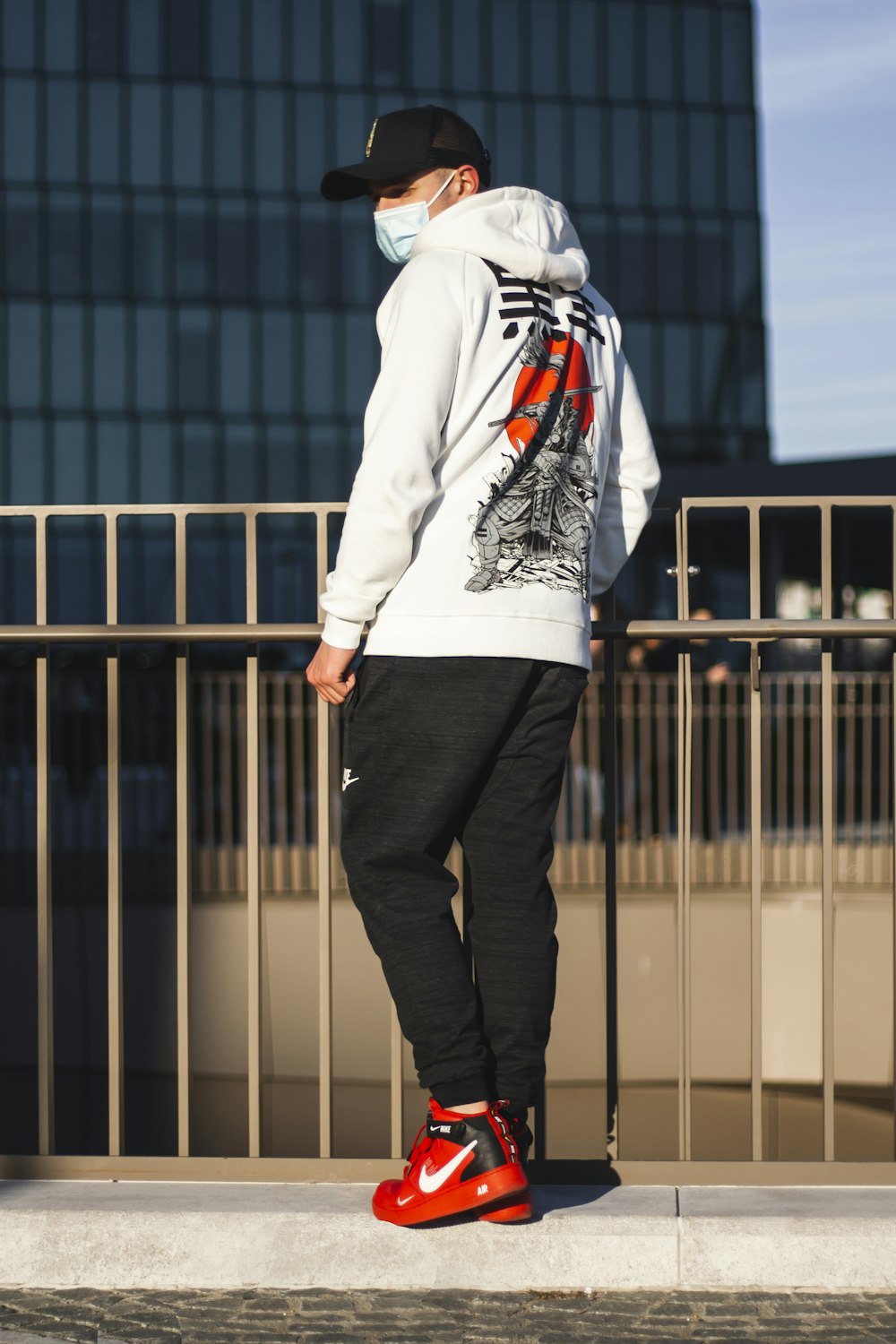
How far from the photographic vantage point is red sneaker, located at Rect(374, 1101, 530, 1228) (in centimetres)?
272

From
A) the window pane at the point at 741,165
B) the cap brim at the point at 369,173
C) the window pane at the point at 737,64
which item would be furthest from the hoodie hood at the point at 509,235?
the window pane at the point at 737,64

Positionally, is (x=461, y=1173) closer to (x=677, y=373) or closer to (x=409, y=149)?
(x=409, y=149)

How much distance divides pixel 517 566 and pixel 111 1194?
1434 millimetres

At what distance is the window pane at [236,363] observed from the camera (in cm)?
4253

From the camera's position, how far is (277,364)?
141 feet

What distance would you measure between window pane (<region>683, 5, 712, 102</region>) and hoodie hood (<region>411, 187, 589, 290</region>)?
4423cm

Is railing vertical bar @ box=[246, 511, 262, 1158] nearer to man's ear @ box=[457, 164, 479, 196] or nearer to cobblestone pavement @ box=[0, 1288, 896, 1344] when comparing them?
cobblestone pavement @ box=[0, 1288, 896, 1344]

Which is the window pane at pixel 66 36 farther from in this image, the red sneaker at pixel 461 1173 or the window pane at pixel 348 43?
the red sneaker at pixel 461 1173

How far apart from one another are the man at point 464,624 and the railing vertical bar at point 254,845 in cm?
33

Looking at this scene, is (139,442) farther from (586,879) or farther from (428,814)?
(428,814)

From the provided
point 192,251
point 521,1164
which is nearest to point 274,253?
point 192,251

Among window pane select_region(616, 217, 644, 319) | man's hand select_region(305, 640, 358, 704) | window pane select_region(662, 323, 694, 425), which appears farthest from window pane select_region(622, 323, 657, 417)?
man's hand select_region(305, 640, 358, 704)

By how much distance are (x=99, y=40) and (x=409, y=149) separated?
43.4m

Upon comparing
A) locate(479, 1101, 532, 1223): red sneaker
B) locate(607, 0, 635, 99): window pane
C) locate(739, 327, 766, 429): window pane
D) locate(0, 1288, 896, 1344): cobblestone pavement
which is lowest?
locate(0, 1288, 896, 1344): cobblestone pavement
